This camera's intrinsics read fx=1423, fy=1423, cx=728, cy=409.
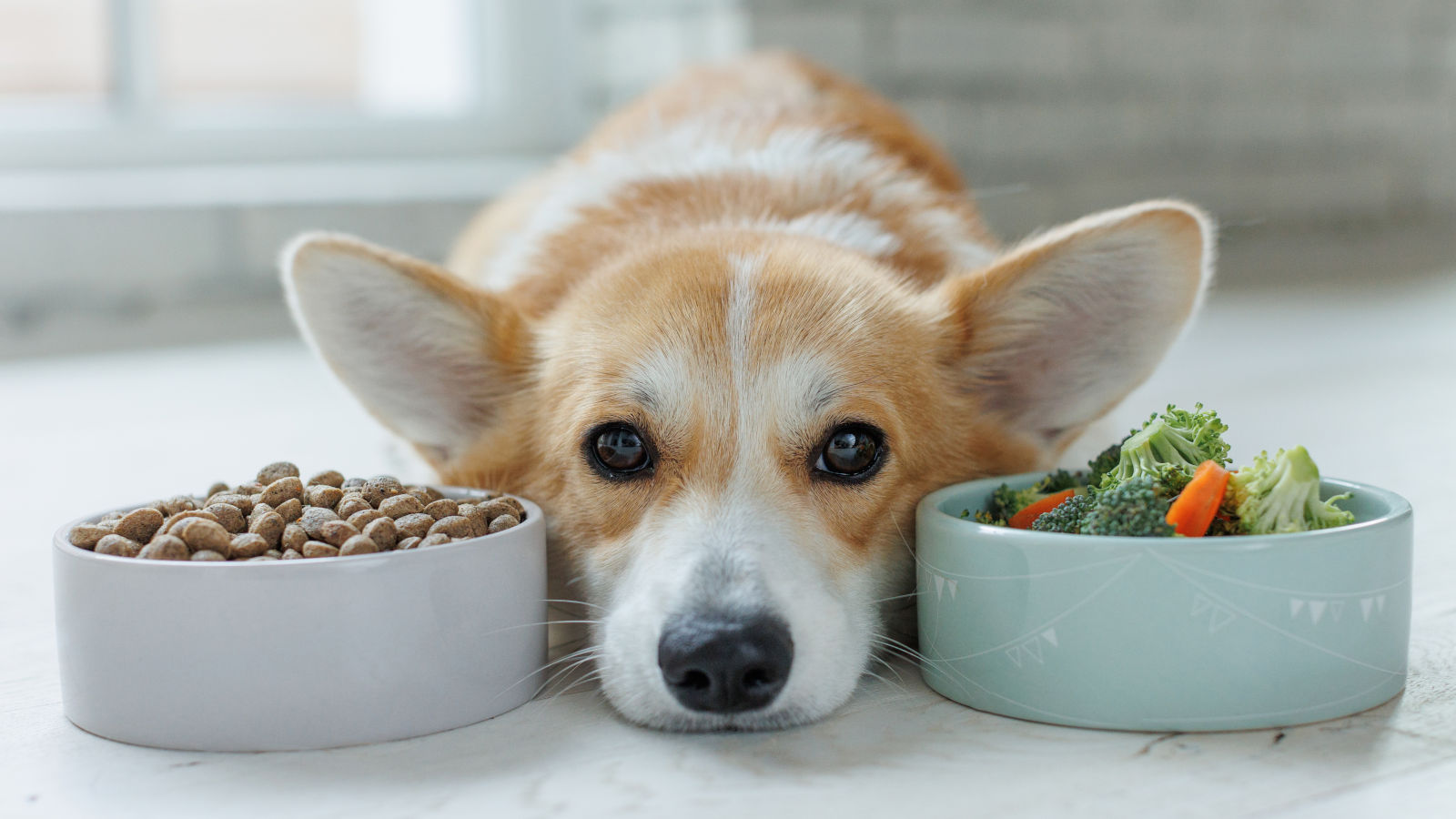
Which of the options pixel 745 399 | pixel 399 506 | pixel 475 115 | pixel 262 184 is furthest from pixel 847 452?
pixel 475 115

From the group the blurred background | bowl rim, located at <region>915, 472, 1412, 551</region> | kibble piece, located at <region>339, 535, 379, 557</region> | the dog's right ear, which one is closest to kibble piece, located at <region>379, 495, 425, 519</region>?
kibble piece, located at <region>339, 535, 379, 557</region>

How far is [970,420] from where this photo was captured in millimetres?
1683

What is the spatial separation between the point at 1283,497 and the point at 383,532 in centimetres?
84

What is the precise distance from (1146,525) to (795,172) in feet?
3.17

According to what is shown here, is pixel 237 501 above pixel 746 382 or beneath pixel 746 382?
beneath

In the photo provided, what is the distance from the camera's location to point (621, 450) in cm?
153

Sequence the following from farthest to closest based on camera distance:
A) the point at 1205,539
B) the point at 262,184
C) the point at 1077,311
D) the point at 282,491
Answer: the point at 262,184 → the point at 1077,311 → the point at 282,491 → the point at 1205,539

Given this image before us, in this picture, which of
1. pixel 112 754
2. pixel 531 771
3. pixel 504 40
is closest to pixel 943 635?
pixel 531 771

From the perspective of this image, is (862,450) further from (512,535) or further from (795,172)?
(795,172)

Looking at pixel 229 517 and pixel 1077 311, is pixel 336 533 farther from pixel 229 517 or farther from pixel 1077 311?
pixel 1077 311

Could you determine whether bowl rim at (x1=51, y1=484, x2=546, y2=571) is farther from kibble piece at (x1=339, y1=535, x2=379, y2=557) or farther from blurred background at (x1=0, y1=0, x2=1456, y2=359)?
blurred background at (x1=0, y1=0, x2=1456, y2=359)

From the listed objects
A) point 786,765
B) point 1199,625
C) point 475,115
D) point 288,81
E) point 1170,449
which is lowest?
point 786,765

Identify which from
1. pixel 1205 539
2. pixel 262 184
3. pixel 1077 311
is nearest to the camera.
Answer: pixel 1205 539

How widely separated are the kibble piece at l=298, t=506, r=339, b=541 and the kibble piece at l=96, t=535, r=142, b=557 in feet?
0.49
